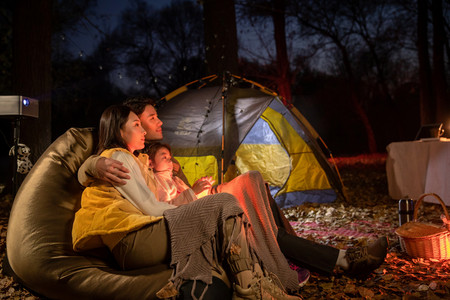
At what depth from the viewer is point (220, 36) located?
6398 millimetres

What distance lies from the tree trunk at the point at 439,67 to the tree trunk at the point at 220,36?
6.42m

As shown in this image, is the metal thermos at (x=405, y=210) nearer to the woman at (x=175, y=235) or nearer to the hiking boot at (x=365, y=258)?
the hiking boot at (x=365, y=258)

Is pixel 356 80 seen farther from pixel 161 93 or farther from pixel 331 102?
pixel 161 93

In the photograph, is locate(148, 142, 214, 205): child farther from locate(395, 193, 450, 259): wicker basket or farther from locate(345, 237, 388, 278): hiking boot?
locate(395, 193, 450, 259): wicker basket

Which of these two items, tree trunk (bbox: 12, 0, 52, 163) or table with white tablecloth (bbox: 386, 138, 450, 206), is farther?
tree trunk (bbox: 12, 0, 52, 163)

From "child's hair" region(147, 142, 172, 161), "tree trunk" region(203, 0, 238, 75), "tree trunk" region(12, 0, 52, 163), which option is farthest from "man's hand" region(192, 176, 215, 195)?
"tree trunk" region(203, 0, 238, 75)

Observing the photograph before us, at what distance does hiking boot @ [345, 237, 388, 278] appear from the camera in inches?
94.7

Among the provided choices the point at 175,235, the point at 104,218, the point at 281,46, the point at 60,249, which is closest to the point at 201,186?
the point at 175,235

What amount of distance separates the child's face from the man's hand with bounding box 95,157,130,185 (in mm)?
1011

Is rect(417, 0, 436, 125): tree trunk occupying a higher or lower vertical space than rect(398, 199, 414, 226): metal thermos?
higher

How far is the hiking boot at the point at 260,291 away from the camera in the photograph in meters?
1.81

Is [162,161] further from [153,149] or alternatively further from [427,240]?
[427,240]

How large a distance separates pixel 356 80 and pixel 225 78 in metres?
18.0

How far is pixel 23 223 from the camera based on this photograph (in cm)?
219
